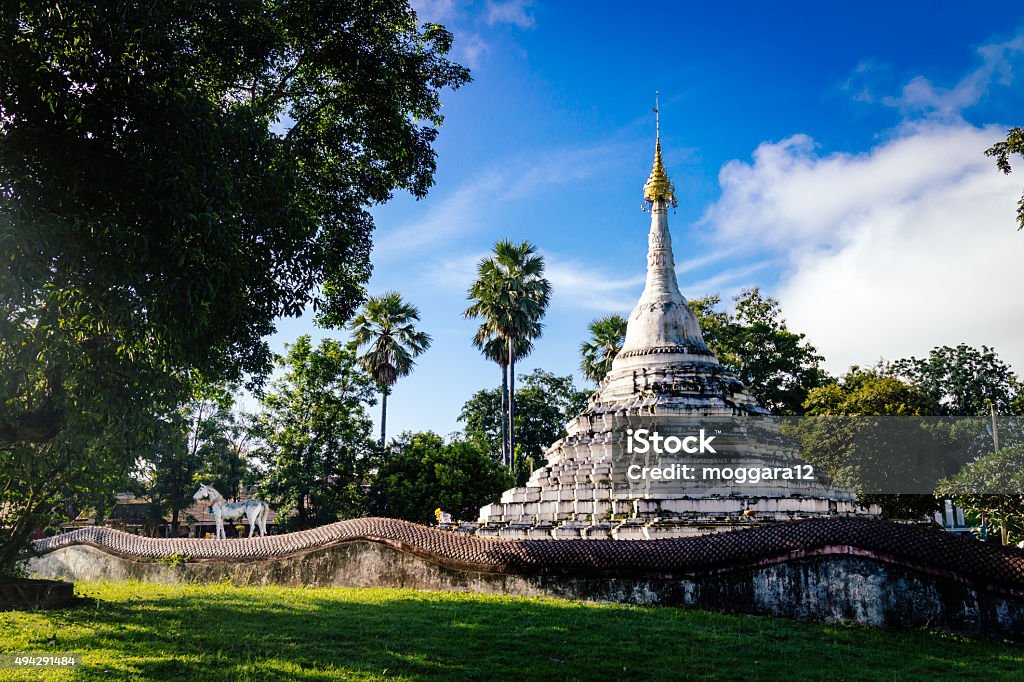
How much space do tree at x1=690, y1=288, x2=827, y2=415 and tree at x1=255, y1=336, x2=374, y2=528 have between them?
23.8 metres

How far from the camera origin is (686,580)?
1163 centimetres

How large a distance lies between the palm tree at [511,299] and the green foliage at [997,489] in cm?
1951

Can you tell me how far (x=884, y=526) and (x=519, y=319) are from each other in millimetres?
26996

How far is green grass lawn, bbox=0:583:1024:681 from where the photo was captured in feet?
26.0

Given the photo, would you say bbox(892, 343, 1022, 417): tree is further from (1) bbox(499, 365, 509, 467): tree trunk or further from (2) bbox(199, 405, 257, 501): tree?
(2) bbox(199, 405, 257, 501): tree

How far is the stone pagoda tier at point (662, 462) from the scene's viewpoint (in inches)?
771

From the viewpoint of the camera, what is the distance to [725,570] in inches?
449

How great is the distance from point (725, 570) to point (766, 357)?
122 feet

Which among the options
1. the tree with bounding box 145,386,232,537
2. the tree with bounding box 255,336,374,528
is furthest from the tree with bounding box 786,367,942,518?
the tree with bounding box 145,386,232,537
